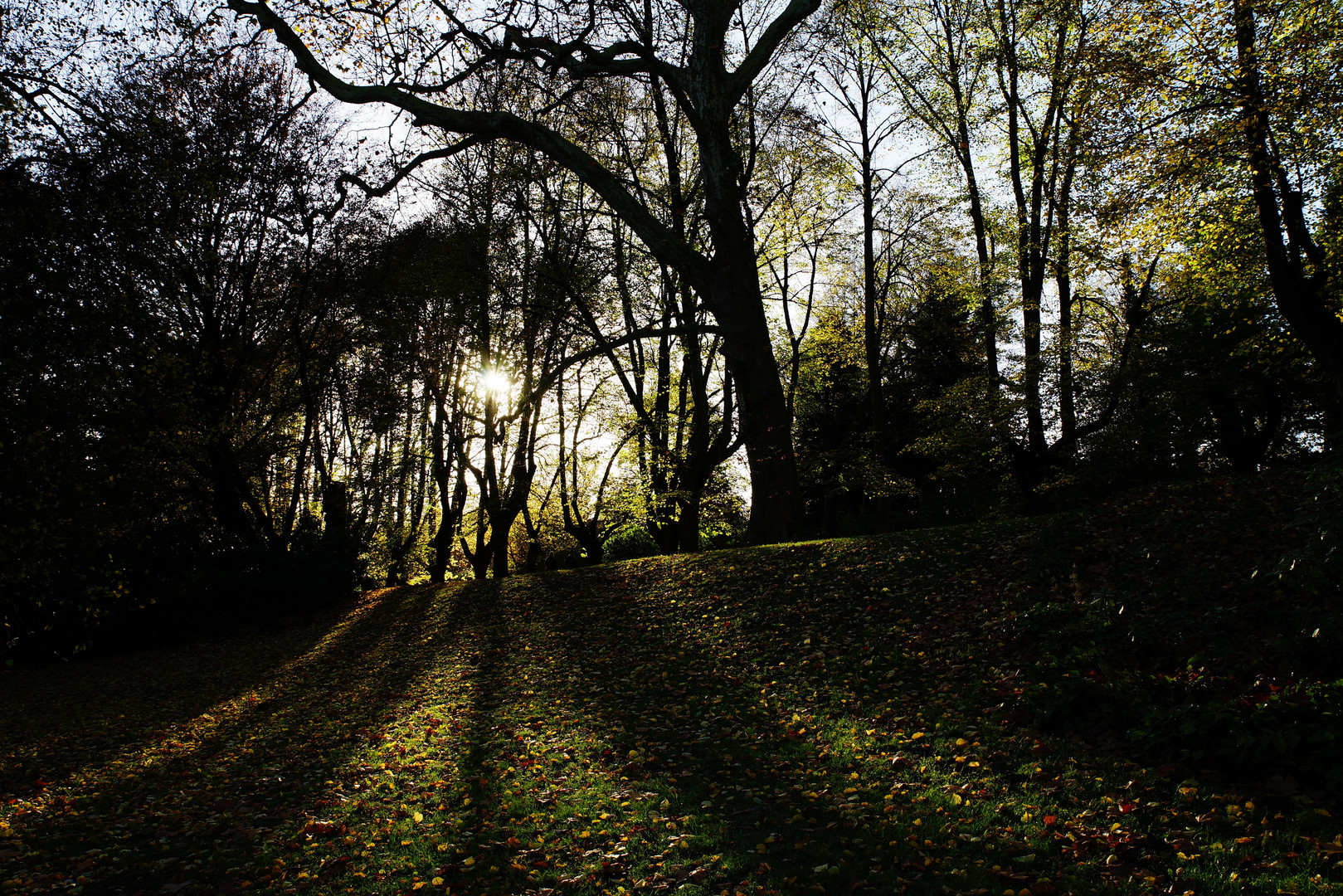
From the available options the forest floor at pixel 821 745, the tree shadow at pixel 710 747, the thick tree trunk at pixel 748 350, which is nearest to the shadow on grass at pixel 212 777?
the forest floor at pixel 821 745

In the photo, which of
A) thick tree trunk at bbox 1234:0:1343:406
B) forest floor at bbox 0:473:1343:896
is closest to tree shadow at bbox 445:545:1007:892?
forest floor at bbox 0:473:1343:896

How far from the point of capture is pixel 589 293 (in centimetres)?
1844

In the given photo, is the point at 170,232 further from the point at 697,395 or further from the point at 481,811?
the point at 697,395

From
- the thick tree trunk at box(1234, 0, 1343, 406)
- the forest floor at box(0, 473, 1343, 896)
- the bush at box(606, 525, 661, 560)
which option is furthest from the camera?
the bush at box(606, 525, 661, 560)

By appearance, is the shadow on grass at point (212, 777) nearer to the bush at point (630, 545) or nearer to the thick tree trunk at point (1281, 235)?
the thick tree trunk at point (1281, 235)

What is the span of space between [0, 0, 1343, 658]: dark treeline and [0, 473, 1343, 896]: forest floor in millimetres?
2158

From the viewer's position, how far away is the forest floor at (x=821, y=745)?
15.0ft

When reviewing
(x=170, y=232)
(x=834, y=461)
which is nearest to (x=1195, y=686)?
(x=170, y=232)

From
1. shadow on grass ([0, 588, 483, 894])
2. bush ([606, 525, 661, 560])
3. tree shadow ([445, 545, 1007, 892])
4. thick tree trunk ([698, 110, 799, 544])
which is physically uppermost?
thick tree trunk ([698, 110, 799, 544])

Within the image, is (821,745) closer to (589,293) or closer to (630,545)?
(589,293)

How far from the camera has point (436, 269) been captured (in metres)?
17.8

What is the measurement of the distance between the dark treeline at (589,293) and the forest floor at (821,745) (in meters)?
2.16

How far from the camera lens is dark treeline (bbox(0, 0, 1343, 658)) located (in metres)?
9.42

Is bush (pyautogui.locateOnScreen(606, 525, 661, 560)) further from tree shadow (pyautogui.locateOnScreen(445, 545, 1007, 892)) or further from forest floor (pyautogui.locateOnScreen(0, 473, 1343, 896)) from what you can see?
forest floor (pyautogui.locateOnScreen(0, 473, 1343, 896))
